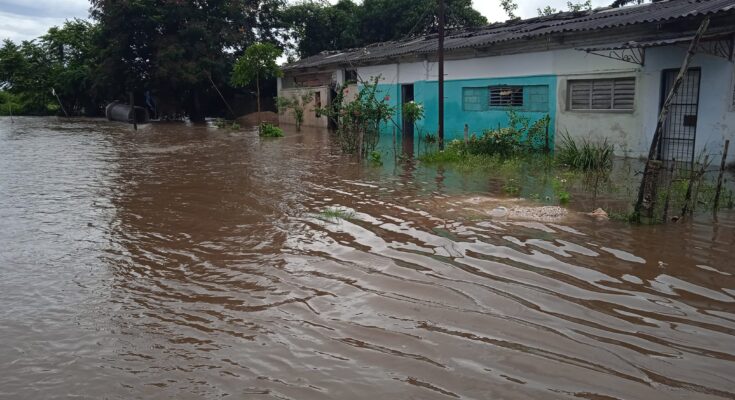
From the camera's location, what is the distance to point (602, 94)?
14875 millimetres

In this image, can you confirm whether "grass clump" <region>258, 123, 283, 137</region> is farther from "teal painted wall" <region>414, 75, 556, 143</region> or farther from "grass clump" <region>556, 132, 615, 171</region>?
"grass clump" <region>556, 132, 615, 171</region>

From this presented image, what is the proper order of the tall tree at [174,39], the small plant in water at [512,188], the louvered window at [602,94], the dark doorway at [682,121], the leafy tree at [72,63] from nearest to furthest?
the small plant in water at [512,188]
the dark doorway at [682,121]
the louvered window at [602,94]
the tall tree at [174,39]
the leafy tree at [72,63]

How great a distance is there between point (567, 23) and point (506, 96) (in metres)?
2.63

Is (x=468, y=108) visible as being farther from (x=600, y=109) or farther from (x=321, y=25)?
(x=321, y=25)

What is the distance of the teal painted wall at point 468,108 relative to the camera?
16578 mm

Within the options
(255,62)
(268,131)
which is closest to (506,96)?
(268,131)

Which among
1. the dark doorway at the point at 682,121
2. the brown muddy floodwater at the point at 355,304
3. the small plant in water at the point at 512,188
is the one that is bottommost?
the brown muddy floodwater at the point at 355,304

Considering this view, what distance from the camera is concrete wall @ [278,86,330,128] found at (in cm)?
2853

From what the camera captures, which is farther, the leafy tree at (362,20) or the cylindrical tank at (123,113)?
the cylindrical tank at (123,113)

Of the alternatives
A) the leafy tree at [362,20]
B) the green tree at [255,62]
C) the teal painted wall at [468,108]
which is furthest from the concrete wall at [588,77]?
the leafy tree at [362,20]

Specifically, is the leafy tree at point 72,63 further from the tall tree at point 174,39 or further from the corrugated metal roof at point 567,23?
the corrugated metal roof at point 567,23

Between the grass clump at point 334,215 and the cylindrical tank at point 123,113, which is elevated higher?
the cylindrical tank at point 123,113

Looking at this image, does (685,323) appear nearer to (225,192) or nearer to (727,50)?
(225,192)

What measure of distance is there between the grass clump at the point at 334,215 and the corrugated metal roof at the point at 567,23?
7693 mm
